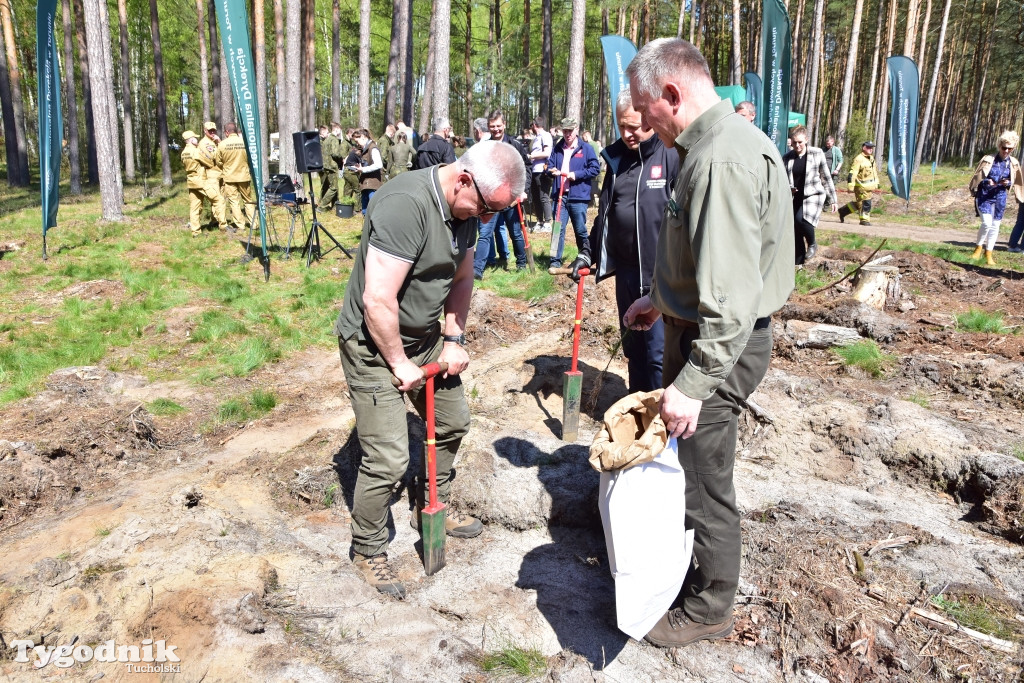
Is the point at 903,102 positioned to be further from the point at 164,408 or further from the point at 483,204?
the point at 164,408

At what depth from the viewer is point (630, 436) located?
2.46 meters

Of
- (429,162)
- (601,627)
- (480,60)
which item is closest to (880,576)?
(601,627)

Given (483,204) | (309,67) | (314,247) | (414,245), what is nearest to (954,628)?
(483,204)

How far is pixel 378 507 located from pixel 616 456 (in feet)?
4.35

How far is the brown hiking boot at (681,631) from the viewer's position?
2689mm

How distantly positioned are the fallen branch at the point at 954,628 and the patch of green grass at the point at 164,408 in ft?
15.8

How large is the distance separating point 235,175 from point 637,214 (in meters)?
10.0

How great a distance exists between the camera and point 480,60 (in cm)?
2867

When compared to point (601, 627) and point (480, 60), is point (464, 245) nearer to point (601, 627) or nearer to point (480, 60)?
point (601, 627)

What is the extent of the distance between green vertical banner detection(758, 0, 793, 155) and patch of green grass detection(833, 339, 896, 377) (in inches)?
254

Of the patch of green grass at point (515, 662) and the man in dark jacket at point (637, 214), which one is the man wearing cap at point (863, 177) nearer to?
the man in dark jacket at point (637, 214)

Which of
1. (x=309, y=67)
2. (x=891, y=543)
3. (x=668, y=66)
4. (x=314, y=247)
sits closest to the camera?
(x=668, y=66)

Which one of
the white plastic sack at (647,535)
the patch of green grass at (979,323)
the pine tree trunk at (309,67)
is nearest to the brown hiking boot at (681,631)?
the white plastic sack at (647,535)

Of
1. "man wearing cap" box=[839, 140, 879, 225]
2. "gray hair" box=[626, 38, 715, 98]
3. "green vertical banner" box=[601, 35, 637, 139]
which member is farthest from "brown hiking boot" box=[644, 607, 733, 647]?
"man wearing cap" box=[839, 140, 879, 225]
